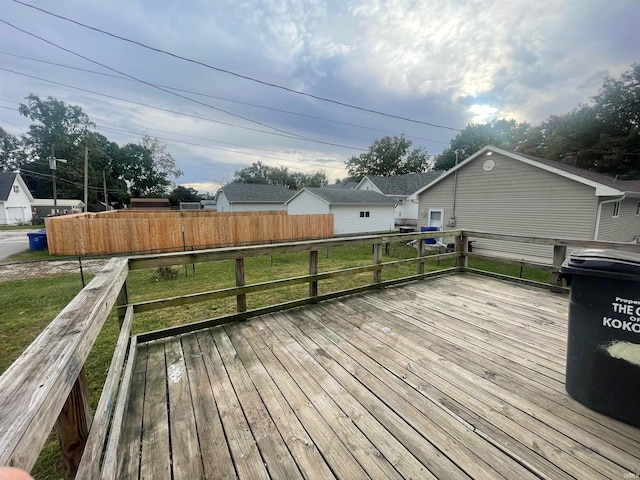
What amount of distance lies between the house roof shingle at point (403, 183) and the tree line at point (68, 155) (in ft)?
119

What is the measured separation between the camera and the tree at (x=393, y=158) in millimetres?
41188

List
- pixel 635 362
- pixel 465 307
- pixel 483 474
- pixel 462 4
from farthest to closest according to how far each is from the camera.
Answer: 1. pixel 462 4
2. pixel 465 307
3. pixel 635 362
4. pixel 483 474

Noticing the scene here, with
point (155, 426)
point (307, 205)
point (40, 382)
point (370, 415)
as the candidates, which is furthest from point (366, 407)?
point (307, 205)

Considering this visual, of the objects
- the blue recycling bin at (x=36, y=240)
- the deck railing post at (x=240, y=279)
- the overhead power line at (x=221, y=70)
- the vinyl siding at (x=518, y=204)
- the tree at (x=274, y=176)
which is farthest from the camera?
the tree at (x=274, y=176)

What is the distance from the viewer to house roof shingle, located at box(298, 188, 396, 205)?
19.8 metres

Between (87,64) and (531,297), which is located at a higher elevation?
(87,64)

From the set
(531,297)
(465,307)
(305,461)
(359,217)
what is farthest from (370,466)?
(359,217)

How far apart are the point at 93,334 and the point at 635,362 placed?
10.1 feet

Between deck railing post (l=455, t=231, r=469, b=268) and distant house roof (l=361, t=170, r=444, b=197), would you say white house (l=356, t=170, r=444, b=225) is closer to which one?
distant house roof (l=361, t=170, r=444, b=197)

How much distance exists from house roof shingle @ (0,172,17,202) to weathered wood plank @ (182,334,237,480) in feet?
126

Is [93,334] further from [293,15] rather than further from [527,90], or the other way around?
[527,90]

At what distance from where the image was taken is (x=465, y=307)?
384 cm

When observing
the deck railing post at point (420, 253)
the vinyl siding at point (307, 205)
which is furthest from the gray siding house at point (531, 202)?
the deck railing post at point (420, 253)

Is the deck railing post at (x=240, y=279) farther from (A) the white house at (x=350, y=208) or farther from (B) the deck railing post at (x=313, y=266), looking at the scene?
(A) the white house at (x=350, y=208)
